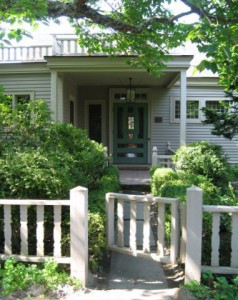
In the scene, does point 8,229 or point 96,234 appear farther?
point 96,234

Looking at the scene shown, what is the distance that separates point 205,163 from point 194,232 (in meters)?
4.21

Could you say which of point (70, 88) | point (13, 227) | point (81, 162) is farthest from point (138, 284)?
point (70, 88)

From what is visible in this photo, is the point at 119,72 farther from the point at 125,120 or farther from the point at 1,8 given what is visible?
the point at 1,8

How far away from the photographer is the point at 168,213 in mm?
5004

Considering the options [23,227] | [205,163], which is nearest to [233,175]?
[205,163]

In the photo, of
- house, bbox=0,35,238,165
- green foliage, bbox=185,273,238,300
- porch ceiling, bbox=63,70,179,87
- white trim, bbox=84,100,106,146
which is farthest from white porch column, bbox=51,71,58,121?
green foliage, bbox=185,273,238,300

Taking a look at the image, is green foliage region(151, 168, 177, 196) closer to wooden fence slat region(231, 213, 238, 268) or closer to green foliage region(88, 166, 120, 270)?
green foliage region(88, 166, 120, 270)

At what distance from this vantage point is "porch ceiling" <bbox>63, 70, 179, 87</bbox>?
11663 millimetres

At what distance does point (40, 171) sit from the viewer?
160 inches

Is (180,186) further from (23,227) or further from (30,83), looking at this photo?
(30,83)

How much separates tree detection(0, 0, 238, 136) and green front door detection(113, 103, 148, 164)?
14.4 feet

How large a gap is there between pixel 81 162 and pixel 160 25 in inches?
145

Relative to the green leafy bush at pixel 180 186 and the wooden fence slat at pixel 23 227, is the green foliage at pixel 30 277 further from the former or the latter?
the green leafy bush at pixel 180 186

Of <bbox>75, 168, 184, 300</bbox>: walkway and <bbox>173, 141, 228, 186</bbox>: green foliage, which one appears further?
<bbox>173, 141, 228, 186</bbox>: green foliage
